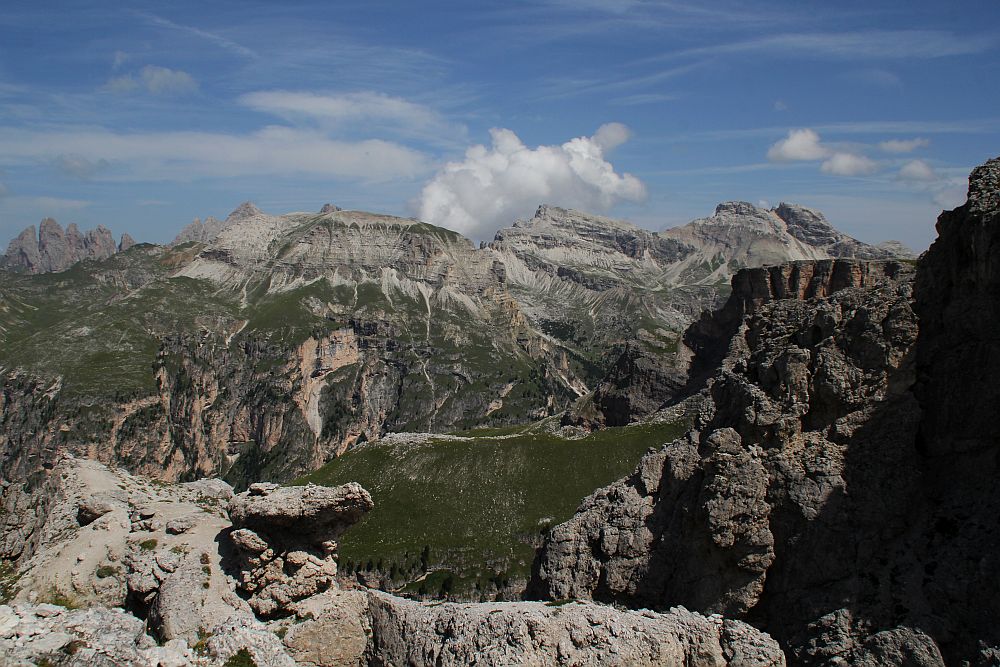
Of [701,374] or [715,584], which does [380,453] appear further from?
[715,584]

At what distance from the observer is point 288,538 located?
122 ft

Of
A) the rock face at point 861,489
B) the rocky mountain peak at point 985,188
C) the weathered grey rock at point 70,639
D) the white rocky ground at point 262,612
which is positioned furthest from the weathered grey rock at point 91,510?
the rocky mountain peak at point 985,188

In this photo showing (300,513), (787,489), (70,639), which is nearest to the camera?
(70,639)

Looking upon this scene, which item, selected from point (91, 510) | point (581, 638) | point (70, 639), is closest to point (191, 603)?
point (70, 639)

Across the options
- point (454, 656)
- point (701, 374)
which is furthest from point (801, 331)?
point (701, 374)

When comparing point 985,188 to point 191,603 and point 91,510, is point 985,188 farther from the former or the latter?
point 91,510

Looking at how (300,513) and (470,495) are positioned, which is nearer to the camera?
(300,513)

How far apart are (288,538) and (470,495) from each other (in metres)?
133

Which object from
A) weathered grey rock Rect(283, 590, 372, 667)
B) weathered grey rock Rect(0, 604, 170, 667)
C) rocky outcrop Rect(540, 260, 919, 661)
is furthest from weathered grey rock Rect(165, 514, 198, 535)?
rocky outcrop Rect(540, 260, 919, 661)

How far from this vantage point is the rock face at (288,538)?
1399 inches

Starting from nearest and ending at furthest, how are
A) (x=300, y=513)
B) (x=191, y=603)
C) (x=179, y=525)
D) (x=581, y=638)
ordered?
(x=581, y=638) < (x=191, y=603) < (x=300, y=513) < (x=179, y=525)

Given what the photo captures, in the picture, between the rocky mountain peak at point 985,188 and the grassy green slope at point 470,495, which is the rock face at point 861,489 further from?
the grassy green slope at point 470,495

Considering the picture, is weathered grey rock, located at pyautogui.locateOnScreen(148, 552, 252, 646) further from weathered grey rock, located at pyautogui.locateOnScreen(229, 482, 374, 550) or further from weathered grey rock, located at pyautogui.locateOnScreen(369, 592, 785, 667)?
weathered grey rock, located at pyautogui.locateOnScreen(369, 592, 785, 667)

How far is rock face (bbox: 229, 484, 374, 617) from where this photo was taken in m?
35.5
